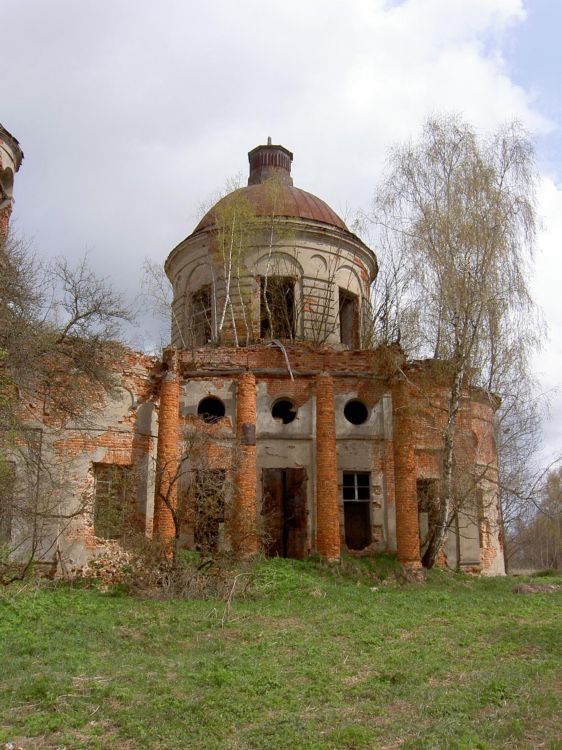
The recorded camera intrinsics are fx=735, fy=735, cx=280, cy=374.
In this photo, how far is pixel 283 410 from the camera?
1770 cm

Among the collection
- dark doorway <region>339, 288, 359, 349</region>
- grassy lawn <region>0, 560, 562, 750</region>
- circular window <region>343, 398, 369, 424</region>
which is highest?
dark doorway <region>339, 288, 359, 349</region>

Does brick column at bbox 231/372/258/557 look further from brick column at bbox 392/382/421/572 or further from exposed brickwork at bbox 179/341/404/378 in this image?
brick column at bbox 392/382/421/572

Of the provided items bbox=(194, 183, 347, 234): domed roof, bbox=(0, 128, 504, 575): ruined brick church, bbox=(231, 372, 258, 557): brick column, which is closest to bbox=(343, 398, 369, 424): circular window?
bbox=(0, 128, 504, 575): ruined brick church

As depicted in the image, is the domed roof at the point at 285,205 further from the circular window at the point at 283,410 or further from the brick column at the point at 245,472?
the brick column at the point at 245,472

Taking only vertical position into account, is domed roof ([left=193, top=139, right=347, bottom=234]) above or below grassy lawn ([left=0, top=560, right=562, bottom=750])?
above

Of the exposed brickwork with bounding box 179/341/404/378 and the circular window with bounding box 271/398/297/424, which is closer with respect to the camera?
the exposed brickwork with bounding box 179/341/404/378

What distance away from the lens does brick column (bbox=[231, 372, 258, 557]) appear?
1506 cm

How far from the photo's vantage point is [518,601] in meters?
13.3

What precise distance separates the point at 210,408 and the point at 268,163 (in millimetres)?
10820

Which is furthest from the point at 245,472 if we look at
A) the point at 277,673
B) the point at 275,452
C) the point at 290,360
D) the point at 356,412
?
the point at 277,673

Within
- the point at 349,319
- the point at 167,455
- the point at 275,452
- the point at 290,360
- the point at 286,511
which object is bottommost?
the point at 286,511

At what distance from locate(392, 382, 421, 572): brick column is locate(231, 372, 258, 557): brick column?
A: 326cm

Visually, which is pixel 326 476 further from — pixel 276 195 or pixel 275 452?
pixel 276 195

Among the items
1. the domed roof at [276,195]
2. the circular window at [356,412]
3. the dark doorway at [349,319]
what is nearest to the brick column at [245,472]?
the circular window at [356,412]
